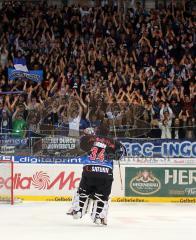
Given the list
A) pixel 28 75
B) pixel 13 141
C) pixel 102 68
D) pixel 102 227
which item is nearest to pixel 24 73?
pixel 28 75

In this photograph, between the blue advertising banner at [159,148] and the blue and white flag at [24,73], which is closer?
the blue advertising banner at [159,148]

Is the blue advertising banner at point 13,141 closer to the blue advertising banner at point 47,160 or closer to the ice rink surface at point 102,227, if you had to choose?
the blue advertising banner at point 47,160

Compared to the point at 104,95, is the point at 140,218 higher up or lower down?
lower down

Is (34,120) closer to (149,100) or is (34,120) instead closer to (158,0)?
(149,100)

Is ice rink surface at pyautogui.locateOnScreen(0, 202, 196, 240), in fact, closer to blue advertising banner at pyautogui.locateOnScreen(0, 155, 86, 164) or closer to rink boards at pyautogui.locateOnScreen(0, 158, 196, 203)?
rink boards at pyautogui.locateOnScreen(0, 158, 196, 203)

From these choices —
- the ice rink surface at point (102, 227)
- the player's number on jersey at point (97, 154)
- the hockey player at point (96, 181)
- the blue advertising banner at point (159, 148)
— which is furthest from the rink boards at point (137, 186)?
the player's number on jersey at point (97, 154)

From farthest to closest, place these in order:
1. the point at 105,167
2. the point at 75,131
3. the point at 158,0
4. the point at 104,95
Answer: the point at 158,0
the point at 104,95
the point at 75,131
the point at 105,167

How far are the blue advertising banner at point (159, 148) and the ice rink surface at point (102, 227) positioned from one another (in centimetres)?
131

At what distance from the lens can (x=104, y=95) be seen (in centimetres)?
1830

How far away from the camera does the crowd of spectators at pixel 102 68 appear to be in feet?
53.5

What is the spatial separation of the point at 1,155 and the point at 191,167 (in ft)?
15.3

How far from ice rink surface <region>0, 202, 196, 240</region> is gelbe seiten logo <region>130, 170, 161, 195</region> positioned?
0.73 metres

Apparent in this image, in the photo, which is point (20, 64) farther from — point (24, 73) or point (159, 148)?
point (159, 148)

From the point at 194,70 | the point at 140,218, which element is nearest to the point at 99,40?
the point at 194,70
